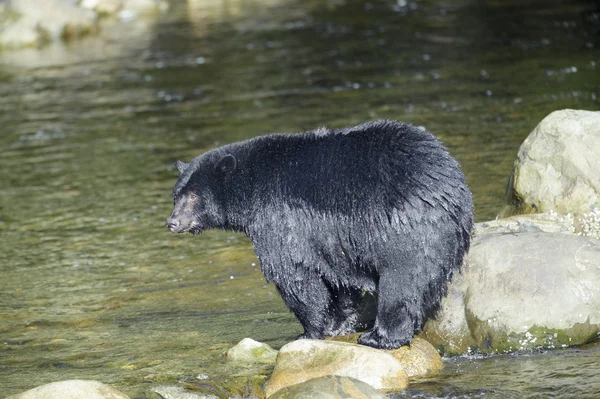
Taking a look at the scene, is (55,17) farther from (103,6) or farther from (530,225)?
(530,225)

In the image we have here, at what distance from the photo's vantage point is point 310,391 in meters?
5.52

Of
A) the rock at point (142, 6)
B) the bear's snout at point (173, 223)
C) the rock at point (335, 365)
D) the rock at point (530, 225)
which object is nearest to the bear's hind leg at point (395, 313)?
the rock at point (335, 365)

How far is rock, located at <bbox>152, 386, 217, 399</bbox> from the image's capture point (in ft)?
19.7

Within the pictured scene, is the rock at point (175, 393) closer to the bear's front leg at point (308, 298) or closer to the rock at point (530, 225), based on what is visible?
the bear's front leg at point (308, 298)

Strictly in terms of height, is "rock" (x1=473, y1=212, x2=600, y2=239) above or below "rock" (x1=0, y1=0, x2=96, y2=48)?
above

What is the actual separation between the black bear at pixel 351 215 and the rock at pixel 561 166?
1.73 meters

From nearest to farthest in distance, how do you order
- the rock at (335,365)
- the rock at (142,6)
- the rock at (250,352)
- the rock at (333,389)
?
the rock at (333,389), the rock at (335,365), the rock at (250,352), the rock at (142,6)

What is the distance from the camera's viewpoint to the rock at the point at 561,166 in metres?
7.55

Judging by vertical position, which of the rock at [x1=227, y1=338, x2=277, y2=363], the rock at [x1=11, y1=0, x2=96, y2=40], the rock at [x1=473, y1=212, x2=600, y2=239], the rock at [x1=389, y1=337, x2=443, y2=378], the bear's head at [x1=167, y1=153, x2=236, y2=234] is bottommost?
the rock at [x1=11, y1=0, x2=96, y2=40]

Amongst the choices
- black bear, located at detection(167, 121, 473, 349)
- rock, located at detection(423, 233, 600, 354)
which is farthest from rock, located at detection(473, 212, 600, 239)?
black bear, located at detection(167, 121, 473, 349)

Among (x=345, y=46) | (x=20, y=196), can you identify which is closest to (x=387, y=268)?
(x=20, y=196)

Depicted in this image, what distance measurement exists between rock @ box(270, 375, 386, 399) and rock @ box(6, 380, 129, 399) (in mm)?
1146

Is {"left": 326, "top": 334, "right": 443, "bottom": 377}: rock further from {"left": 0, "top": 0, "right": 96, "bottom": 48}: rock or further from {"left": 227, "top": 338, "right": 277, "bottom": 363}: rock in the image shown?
{"left": 0, "top": 0, "right": 96, "bottom": 48}: rock

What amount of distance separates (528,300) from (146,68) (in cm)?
1592
